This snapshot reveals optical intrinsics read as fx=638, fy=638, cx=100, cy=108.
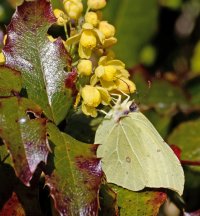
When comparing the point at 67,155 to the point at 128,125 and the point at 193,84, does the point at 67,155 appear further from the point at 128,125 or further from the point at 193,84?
the point at 193,84

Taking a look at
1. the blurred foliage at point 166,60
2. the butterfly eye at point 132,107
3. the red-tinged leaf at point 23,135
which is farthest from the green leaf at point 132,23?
the red-tinged leaf at point 23,135

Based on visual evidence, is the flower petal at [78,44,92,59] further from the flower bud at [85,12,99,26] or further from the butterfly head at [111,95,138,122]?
the butterfly head at [111,95,138,122]

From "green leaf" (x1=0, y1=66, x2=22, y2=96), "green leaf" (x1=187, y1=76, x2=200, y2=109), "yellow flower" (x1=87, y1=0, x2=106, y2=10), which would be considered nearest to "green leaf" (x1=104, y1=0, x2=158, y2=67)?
"green leaf" (x1=187, y1=76, x2=200, y2=109)

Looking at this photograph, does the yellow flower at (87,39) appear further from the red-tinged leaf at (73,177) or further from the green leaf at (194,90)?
the green leaf at (194,90)

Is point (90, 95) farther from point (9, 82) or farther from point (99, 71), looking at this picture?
point (9, 82)

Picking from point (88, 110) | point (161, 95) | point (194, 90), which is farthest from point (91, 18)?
point (194, 90)

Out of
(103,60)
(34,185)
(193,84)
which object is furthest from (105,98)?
(193,84)

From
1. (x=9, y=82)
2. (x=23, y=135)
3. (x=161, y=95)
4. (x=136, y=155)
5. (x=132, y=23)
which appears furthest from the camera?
(x=132, y=23)

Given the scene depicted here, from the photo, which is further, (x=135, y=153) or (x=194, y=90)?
(x=194, y=90)
